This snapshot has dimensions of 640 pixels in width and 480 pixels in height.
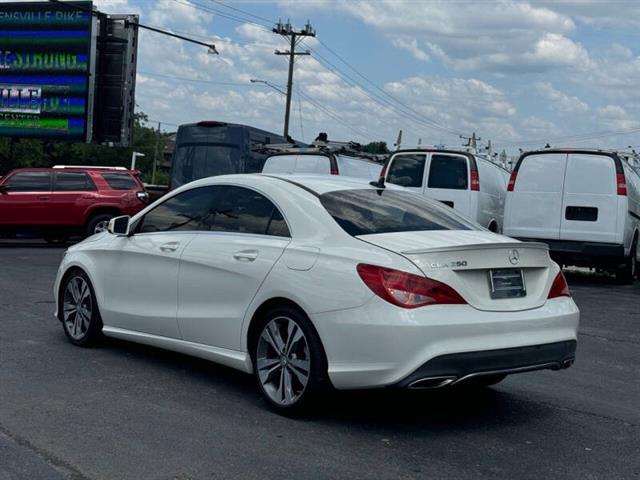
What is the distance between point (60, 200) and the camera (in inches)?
859

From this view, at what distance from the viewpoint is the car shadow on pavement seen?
19.2 ft

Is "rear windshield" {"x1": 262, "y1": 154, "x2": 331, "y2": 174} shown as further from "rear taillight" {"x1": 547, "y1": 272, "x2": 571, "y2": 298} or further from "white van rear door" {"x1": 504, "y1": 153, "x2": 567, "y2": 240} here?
"rear taillight" {"x1": 547, "y1": 272, "x2": 571, "y2": 298}

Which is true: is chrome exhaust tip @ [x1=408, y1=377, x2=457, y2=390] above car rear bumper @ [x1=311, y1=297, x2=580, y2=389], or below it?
below

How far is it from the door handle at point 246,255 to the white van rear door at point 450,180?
994cm

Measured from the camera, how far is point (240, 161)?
2156 centimetres

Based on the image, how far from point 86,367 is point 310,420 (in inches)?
90.4

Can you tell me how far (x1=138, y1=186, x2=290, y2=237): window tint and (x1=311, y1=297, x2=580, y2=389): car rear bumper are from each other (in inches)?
40.6

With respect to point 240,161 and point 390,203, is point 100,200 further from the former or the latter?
point 390,203

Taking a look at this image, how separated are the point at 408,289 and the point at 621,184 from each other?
1031cm

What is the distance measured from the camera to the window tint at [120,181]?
22.1 metres

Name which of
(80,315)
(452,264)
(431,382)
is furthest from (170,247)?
(431,382)

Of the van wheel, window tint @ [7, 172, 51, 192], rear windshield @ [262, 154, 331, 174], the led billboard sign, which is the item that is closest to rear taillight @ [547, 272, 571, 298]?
the van wheel

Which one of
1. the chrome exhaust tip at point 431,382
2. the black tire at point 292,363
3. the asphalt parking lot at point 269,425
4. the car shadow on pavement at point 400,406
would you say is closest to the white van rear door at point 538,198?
the asphalt parking lot at point 269,425

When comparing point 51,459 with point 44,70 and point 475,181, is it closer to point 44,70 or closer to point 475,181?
point 475,181
